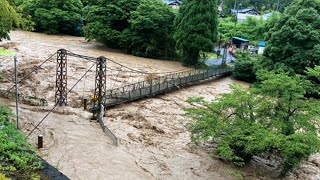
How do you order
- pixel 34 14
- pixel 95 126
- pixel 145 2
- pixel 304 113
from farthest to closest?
pixel 34 14, pixel 145 2, pixel 95 126, pixel 304 113

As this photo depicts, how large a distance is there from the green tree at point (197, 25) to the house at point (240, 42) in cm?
1693

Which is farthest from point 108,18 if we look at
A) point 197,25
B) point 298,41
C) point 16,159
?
point 16,159

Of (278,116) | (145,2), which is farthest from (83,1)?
(278,116)

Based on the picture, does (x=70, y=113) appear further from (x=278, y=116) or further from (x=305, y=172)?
(x=305, y=172)

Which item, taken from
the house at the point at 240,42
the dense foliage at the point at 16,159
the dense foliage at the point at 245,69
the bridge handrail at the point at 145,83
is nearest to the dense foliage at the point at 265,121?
the dense foliage at the point at 16,159

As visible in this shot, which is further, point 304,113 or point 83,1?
point 83,1

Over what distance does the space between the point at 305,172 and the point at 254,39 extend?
43.7 meters

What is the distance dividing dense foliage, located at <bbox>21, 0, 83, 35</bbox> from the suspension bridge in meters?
20.1

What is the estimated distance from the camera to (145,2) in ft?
151

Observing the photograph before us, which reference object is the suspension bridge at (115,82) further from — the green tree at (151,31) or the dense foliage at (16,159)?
the dense foliage at (16,159)

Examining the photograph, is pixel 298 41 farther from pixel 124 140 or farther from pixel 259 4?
pixel 259 4

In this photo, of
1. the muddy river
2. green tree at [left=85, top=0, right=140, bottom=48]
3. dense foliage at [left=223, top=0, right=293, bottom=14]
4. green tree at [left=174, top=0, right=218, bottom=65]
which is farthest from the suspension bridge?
dense foliage at [left=223, top=0, right=293, bottom=14]

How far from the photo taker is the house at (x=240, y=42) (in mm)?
57309

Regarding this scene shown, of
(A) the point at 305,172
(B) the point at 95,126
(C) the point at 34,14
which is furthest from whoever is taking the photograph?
(C) the point at 34,14
